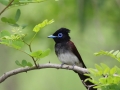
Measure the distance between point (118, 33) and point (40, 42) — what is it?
1.07 metres

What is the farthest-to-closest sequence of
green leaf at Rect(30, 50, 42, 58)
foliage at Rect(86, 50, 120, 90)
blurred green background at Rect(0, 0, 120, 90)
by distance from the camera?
blurred green background at Rect(0, 0, 120, 90), green leaf at Rect(30, 50, 42, 58), foliage at Rect(86, 50, 120, 90)

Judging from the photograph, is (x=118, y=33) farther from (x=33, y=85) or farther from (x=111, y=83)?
(x=33, y=85)

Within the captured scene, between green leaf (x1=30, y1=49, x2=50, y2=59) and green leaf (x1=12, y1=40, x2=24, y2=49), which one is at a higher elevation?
green leaf (x1=12, y1=40, x2=24, y2=49)

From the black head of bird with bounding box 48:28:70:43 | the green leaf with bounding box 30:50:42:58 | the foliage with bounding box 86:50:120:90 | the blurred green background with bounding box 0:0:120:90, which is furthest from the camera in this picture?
the blurred green background with bounding box 0:0:120:90

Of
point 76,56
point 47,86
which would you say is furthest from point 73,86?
point 76,56

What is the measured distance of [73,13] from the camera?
4.82 meters

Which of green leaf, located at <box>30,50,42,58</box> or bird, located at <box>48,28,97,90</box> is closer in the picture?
green leaf, located at <box>30,50,42,58</box>

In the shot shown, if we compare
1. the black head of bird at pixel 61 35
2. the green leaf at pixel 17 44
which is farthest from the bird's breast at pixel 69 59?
the green leaf at pixel 17 44

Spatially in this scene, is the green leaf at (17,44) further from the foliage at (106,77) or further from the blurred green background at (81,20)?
the blurred green background at (81,20)

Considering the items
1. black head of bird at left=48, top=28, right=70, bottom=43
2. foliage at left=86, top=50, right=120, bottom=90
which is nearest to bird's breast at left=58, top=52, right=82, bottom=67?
black head of bird at left=48, top=28, right=70, bottom=43

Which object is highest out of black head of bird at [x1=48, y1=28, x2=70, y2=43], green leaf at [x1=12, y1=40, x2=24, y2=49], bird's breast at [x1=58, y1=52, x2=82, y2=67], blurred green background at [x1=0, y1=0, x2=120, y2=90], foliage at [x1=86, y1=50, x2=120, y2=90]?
blurred green background at [x1=0, y1=0, x2=120, y2=90]

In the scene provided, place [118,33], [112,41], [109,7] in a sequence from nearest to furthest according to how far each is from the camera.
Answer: [118,33], [109,7], [112,41]

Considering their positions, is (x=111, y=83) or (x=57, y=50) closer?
(x=111, y=83)

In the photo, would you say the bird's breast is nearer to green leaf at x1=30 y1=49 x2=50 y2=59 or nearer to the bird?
the bird
